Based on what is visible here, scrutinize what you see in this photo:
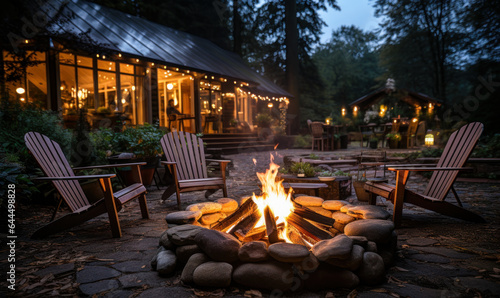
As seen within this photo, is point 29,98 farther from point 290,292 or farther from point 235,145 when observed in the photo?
point 290,292

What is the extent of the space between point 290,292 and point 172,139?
3290 mm

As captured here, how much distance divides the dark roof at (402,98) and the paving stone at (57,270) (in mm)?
17205

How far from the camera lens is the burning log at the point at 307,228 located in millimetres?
2331

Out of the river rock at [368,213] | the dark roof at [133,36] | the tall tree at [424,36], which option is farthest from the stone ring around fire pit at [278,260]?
the tall tree at [424,36]

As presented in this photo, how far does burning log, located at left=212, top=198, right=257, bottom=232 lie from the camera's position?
2600 millimetres

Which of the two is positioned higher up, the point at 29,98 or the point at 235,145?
the point at 29,98

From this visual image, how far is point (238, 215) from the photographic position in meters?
2.66

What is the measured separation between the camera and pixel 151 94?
11.8m

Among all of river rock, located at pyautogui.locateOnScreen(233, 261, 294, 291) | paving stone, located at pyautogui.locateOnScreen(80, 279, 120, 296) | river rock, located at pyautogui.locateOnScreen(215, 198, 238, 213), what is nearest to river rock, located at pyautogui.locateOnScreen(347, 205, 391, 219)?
river rock, located at pyautogui.locateOnScreen(233, 261, 294, 291)

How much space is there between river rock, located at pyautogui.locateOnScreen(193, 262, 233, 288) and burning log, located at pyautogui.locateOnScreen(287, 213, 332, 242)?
79cm

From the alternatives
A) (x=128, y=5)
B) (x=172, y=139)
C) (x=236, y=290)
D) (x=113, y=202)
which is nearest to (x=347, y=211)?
(x=236, y=290)

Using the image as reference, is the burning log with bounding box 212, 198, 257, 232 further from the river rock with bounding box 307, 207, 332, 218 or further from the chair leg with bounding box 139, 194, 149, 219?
the chair leg with bounding box 139, 194, 149, 219

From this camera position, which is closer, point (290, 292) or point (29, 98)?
point (290, 292)

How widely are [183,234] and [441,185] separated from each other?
9.81 feet
